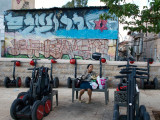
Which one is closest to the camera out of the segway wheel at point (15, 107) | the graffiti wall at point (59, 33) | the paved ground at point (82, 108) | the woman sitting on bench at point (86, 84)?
the segway wheel at point (15, 107)

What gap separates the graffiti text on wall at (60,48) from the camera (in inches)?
579

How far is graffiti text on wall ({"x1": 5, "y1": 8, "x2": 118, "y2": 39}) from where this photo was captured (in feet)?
48.1

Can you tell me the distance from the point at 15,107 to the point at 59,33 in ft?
34.0

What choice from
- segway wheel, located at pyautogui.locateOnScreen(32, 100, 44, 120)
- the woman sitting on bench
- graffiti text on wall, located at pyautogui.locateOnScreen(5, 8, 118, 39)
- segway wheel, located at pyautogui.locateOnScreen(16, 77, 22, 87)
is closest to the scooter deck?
segway wheel, located at pyautogui.locateOnScreen(32, 100, 44, 120)

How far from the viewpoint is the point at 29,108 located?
5742mm

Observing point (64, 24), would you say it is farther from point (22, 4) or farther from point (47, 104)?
→ point (22, 4)

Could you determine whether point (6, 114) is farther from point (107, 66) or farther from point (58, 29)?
point (58, 29)

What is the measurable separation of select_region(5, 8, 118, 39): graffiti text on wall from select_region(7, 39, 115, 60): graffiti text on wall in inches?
16.6

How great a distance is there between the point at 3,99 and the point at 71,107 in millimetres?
2847

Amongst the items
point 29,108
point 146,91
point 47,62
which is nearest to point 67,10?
point 47,62

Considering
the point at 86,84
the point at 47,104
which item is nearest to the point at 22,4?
the point at 86,84

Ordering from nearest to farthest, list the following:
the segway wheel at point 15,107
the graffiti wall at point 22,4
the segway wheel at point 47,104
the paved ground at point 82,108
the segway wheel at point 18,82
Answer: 1. the segway wheel at point 15,107
2. the segway wheel at point 47,104
3. the paved ground at point 82,108
4. the segway wheel at point 18,82
5. the graffiti wall at point 22,4

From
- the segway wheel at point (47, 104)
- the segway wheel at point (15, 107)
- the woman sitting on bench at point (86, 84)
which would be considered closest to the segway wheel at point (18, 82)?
the woman sitting on bench at point (86, 84)

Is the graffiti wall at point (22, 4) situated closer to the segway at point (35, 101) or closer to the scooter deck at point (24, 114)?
the segway at point (35, 101)
